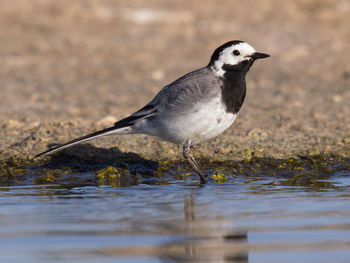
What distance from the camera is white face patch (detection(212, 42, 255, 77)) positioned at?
21.7 ft

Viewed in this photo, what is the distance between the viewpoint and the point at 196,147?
7.73 m

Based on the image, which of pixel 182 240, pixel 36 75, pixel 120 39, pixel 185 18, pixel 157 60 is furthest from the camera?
pixel 185 18

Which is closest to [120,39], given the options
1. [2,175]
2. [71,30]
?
[71,30]

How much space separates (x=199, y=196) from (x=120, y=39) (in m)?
8.59

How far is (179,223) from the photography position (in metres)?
4.69

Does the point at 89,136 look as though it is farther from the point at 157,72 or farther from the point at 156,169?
the point at 157,72

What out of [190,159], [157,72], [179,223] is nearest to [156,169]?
[190,159]

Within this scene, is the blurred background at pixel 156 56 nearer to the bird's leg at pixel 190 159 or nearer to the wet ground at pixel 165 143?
the wet ground at pixel 165 143

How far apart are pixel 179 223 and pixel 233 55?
242 cm

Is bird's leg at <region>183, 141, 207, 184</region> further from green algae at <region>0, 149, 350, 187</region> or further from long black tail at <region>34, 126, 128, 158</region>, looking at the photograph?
long black tail at <region>34, 126, 128, 158</region>

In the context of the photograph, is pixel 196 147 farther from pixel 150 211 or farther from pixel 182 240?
pixel 182 240

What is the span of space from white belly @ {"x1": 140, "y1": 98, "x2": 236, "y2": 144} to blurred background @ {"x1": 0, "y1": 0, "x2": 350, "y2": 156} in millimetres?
2021

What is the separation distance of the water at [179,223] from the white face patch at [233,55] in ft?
3.70

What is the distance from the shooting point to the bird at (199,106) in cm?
632
